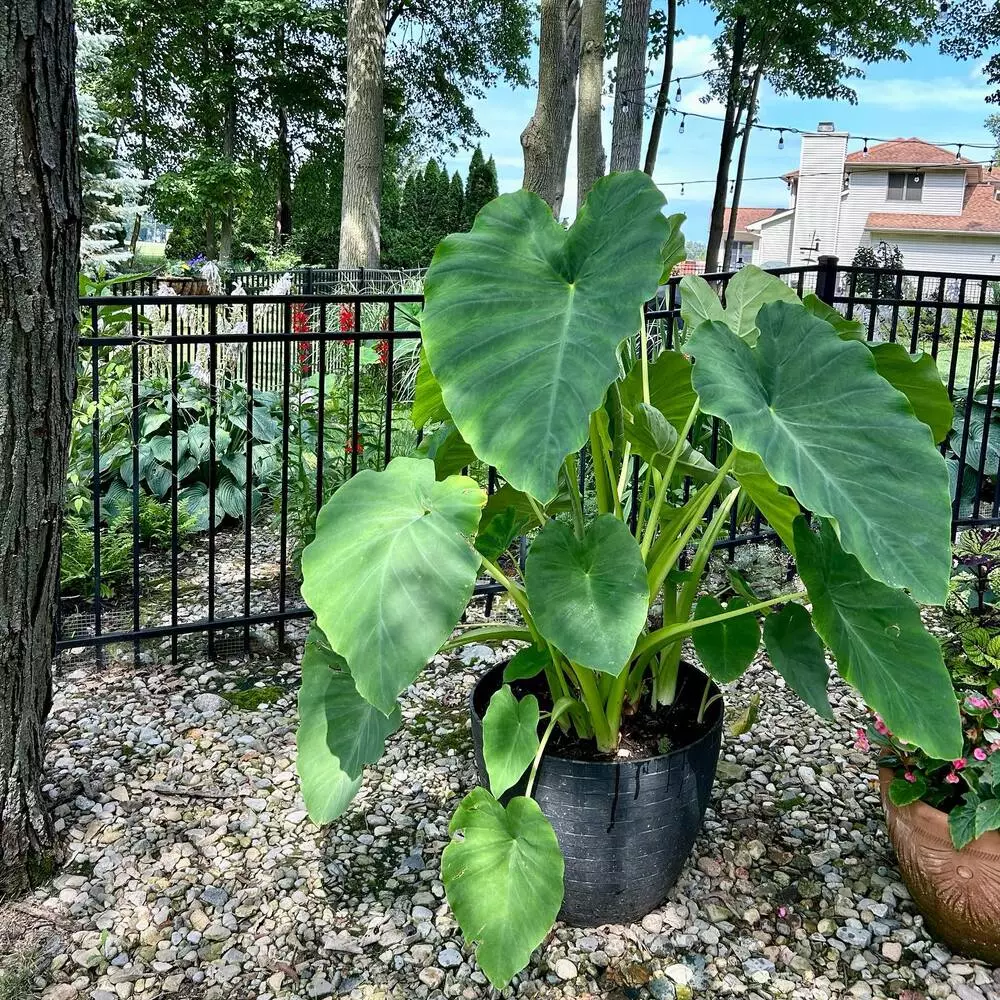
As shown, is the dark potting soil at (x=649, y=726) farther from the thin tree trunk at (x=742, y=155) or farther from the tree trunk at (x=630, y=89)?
the thin tree trunk at (x=742, y=155)

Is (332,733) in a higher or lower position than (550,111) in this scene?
lower

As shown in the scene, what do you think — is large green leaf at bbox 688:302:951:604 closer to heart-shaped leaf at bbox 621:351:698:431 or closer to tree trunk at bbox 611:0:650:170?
heart-shaped leaf at bbox 621:351:698:431

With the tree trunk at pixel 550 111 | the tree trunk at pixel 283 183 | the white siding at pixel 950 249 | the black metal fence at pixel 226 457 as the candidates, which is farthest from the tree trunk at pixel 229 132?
the white siding at pixel 950 249

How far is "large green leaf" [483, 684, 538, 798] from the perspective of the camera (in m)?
1.47

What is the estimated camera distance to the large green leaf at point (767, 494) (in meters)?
1.59

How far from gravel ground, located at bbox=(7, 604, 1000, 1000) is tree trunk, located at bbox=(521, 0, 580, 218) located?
577 cm

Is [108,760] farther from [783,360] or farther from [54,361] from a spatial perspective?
[783,360]

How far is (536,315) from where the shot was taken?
4.63 ft

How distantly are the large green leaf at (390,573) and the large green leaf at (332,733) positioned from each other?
0.99ft

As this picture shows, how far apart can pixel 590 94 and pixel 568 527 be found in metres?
7.42

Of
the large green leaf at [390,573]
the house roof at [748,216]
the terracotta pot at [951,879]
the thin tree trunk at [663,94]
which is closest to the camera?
the large green leaf at [390,573]

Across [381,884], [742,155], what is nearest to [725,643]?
[381,884]

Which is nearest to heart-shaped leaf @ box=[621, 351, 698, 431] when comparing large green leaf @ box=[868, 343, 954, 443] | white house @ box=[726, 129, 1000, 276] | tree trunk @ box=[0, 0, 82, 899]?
large green leaf @ box=[868, 343, 954, 443]

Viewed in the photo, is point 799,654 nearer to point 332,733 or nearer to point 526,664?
point 526,664
